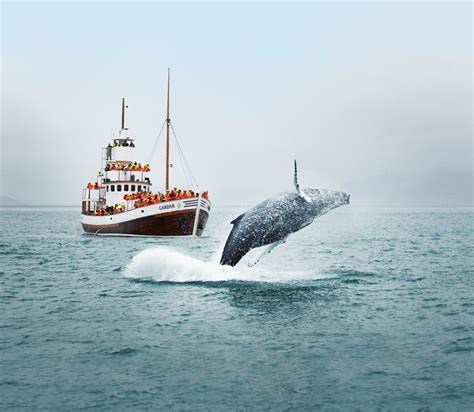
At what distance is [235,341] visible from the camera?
467 inches

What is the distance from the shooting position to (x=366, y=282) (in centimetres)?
2111

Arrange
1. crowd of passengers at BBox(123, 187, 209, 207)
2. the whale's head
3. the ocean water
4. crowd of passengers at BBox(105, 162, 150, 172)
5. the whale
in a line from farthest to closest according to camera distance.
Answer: crowd of passengers at BBox(105, 162, 150, 172)
crowd of passengers at BBox(123, 187, 209, 207)
the whale's head
the whale
the ocean water

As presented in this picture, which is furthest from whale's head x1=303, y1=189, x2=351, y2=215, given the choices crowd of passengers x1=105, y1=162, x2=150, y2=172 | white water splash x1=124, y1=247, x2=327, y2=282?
crowd of passengers x1=105, y1=162, x2=150, y2=172

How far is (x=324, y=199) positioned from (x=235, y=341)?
581cm

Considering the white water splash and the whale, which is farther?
the white water splash

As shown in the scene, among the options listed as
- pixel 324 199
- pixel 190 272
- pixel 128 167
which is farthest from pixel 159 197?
pixel 324 199

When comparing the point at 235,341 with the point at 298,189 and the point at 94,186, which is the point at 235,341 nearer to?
the point at 298,189

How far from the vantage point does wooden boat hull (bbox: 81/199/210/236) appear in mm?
46125

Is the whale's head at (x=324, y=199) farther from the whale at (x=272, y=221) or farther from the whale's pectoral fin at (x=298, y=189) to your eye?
the whale's pectoral fin at (x=298, y=189)

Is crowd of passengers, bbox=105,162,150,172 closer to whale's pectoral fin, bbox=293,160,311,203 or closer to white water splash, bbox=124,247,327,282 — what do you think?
white water splash, bbox=124,247,327,282

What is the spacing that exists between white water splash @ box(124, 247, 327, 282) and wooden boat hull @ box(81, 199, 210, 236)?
22233mm

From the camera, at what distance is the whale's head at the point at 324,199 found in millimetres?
15578

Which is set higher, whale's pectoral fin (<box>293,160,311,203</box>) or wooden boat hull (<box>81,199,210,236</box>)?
whale's pectoral fin (<box>293,160,311,203</box>)

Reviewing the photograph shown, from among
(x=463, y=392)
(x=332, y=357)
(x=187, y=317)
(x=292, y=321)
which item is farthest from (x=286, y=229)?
(x=463, y=392)
